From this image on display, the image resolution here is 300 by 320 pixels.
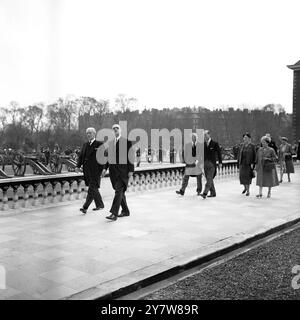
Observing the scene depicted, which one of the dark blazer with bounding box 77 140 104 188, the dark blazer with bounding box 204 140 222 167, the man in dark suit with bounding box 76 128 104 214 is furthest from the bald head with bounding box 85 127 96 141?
the dark blazer with bounding box 204 140 222 167

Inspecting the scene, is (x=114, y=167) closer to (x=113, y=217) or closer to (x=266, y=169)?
(x=113, y=217)

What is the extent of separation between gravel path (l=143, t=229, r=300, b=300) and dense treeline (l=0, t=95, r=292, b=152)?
27.9m

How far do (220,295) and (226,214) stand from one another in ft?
14.7

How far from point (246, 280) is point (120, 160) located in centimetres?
383

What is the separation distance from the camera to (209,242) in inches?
245

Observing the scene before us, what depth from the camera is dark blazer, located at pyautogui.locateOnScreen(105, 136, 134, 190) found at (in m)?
7.80

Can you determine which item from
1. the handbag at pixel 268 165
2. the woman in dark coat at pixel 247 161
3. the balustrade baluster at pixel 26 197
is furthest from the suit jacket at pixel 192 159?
the balustrade baluster at pixel 26 197

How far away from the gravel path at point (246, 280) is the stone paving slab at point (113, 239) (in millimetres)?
381

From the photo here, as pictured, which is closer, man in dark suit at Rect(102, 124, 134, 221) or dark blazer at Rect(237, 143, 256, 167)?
man in dark suit at Rect(102, 124, 134, 221)

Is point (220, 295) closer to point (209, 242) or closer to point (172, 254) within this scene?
point (172, 254)

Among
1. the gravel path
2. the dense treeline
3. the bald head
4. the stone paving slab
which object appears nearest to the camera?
the gravel path

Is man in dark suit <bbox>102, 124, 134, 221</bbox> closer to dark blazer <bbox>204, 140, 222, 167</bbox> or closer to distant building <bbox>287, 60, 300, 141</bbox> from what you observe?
dark blazer <bbox>204, 140, 222, 167</bbox>

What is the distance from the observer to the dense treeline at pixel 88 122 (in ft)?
159

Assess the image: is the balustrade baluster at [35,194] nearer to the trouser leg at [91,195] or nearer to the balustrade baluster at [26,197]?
the balustrade baluster at [26,197]
